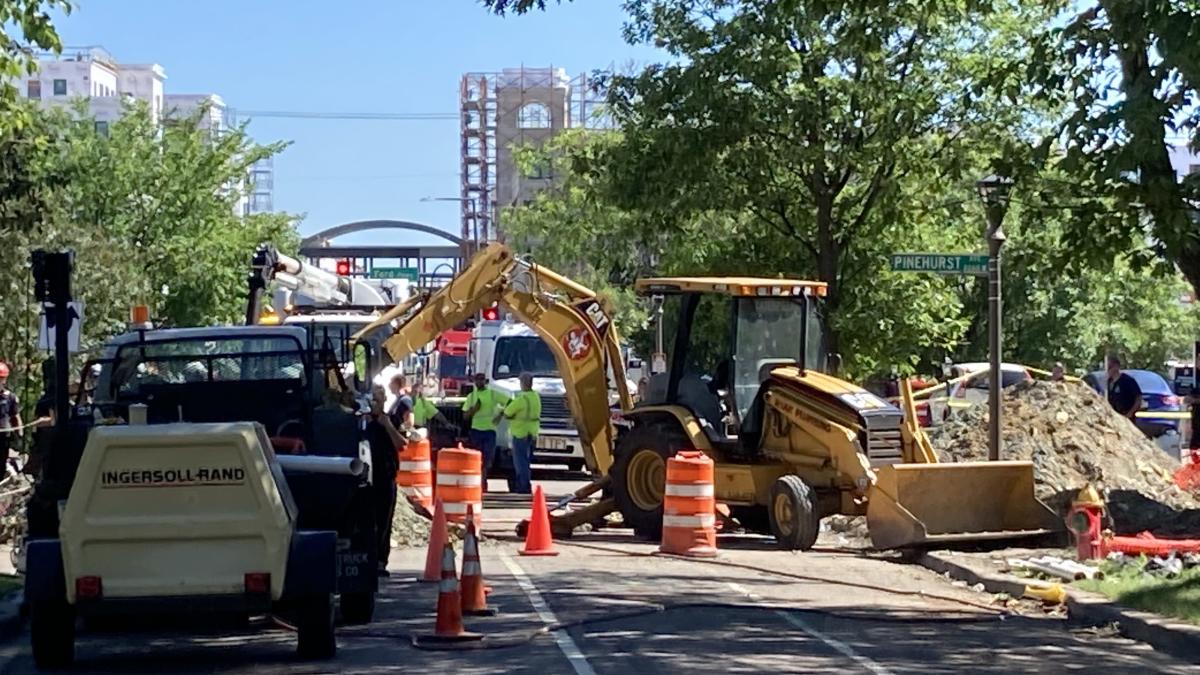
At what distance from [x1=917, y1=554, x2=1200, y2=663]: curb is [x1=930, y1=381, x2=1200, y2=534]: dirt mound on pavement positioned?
13.4 ft

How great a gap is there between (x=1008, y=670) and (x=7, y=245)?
53.3 ft

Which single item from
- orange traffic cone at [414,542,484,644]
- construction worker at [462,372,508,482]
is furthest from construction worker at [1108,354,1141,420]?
orange traffic cone at [414,542,484,644]

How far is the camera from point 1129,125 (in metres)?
12.5

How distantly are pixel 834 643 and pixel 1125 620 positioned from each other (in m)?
2.29

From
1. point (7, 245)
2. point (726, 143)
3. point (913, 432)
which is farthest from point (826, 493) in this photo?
point (7, 245)

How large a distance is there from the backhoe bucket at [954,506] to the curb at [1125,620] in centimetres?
166

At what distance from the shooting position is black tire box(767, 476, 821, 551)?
18.2 meters

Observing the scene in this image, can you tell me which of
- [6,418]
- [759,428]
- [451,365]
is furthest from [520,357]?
[451,365]

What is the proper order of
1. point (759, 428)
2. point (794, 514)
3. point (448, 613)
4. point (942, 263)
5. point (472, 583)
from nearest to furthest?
point (448, 613)
point (472, 583)
point (794, 514)
point (759, 428)
point (942, 263)

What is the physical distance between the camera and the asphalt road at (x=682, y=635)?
11.2 m

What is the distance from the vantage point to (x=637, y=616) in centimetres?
1334

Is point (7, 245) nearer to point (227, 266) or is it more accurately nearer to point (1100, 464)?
point (1100, 464)

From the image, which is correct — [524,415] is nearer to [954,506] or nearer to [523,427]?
[523,427]

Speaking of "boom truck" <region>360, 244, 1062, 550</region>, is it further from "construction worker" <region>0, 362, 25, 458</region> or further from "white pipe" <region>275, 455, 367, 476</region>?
"white pipe" <region>275, 455, 367, 476</region>
